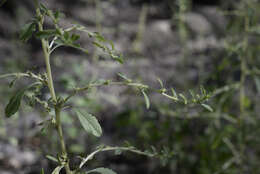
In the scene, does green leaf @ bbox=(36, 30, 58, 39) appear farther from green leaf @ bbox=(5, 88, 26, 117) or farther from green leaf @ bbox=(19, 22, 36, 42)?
green leaf @ bbox=(5, 88, 26, 117)

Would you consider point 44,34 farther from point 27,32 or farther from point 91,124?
point 91,124

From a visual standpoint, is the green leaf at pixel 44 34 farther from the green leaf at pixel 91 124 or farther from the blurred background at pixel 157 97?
the green leaf at pixel 91 124

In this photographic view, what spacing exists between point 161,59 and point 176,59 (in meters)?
0.26

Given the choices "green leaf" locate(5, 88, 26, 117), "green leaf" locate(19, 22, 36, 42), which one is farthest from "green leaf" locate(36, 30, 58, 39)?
"green leaf" locate(5, 88, 26, 117)

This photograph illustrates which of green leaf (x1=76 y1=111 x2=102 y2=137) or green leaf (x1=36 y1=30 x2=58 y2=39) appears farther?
green leaf (x1=76 y1=111 x2=102 y2=137)

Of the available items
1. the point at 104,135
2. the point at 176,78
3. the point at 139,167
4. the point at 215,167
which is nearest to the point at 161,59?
the point at 176,78

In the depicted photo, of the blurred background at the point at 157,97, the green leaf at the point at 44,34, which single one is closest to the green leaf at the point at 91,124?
the blurred background at the point at 157,97

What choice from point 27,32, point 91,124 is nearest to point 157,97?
point 91,124

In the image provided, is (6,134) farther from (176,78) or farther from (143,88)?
(143,88)

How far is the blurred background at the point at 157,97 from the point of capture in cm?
213

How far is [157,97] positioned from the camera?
403 cm

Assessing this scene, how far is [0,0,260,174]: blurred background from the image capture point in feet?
6.99

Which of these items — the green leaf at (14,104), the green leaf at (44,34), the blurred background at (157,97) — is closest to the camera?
the green leaf at (44,34)

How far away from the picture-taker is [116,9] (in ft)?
20.2
